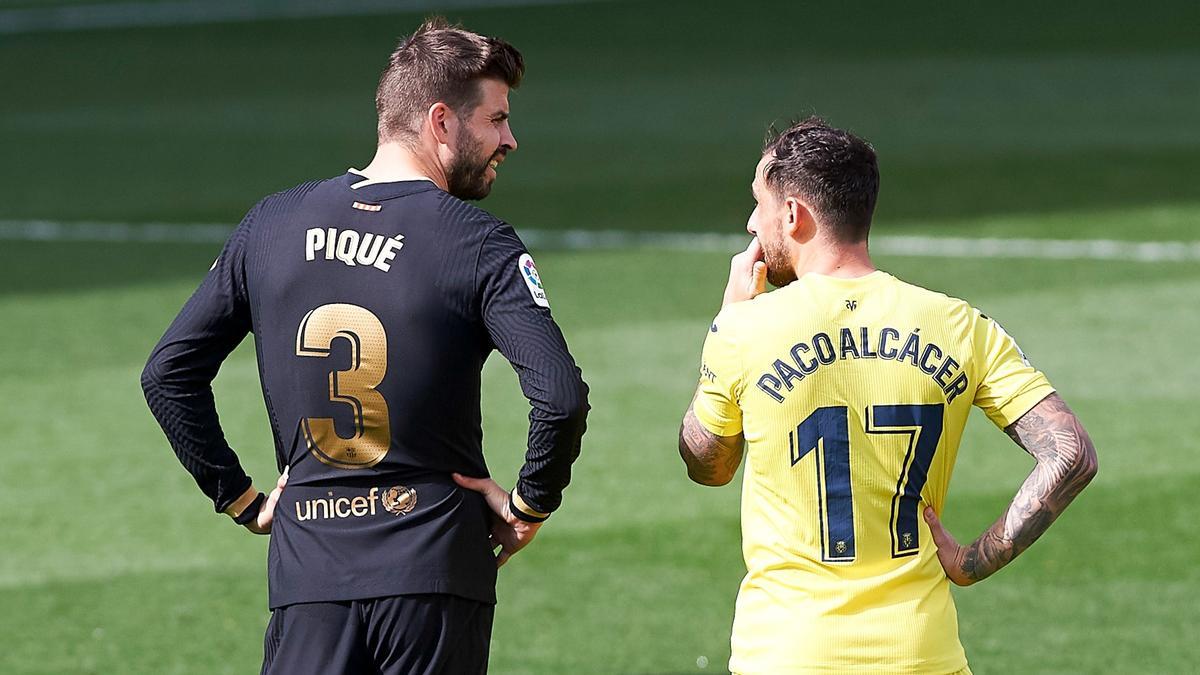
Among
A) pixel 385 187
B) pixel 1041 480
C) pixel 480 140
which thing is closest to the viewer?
pixel 1041 480

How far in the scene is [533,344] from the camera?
3896mm

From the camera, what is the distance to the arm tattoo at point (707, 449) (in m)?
3.92

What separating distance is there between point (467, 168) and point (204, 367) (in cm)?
75

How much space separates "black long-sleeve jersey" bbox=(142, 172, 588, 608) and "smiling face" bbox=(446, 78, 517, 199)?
0.15 meters

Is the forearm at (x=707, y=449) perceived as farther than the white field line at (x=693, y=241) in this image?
No

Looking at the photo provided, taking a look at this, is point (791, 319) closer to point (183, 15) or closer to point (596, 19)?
point (596, 19)

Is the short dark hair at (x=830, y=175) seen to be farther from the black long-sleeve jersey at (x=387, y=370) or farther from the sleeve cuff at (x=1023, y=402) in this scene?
the black long-sleeve jersey at (x=387, y=370)

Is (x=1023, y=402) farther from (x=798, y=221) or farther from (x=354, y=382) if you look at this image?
(x=354, y=382)

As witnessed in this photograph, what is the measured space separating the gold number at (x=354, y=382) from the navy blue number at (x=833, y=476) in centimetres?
89

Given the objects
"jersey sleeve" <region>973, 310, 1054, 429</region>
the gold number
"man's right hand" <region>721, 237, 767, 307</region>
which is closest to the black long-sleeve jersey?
the gold number

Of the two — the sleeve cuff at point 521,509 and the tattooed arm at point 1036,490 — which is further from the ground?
the tattooed arm at point 1036,490

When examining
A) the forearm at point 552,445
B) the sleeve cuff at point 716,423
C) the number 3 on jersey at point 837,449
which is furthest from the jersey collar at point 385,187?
the number 3 on jersey at point 837,449

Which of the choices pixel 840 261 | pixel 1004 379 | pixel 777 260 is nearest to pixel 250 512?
pixel 777 260

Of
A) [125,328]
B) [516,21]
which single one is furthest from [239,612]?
[516,21]
